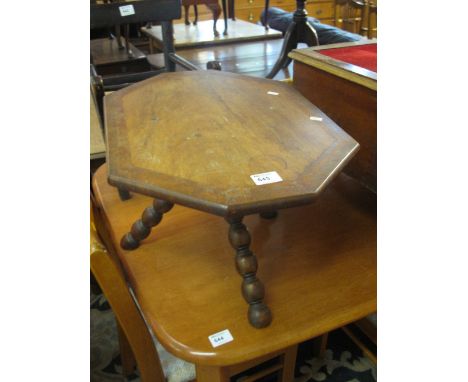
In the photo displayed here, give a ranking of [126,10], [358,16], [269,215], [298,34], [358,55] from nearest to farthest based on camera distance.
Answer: [269,215]
[358,55]
[126,10]
[298,34]
[358,16]

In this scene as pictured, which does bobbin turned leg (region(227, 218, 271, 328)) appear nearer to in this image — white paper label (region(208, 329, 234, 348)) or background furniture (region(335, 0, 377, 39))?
white paper label (region(208, 329, 234, 348))

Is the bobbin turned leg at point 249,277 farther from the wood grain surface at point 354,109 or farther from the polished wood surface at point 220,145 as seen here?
the wood grain surface at point 354,109

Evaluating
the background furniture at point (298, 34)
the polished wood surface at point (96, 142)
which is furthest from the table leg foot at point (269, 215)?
the background furniture at point (298, 34)

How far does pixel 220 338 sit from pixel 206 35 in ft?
8.88

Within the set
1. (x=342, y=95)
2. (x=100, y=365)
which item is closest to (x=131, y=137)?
(x=342, y=95)

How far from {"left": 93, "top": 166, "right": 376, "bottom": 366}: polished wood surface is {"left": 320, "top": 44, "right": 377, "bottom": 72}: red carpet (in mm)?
350

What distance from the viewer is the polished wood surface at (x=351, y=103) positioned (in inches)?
39.4

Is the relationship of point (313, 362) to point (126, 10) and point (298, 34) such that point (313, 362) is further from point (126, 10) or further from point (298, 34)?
point (298, 34)

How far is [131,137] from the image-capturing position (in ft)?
2.57

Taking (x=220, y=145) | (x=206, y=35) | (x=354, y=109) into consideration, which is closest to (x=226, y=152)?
(x=220, y=145)

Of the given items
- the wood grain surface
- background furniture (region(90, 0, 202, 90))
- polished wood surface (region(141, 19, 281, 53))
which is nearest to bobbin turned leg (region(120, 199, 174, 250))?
the wood grain surface

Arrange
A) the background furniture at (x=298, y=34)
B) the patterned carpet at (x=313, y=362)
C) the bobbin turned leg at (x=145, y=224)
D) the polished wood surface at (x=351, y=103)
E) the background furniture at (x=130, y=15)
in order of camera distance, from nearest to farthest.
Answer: the bobbin turned leg at (x=145, y=224)
the polished wood surface at (x=351, y=103)
the patterned carpet at (x=313, y=362)
the background furniture at (x=130, y=15)
the background furniture at (x=298, y=34)

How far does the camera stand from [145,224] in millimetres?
896
